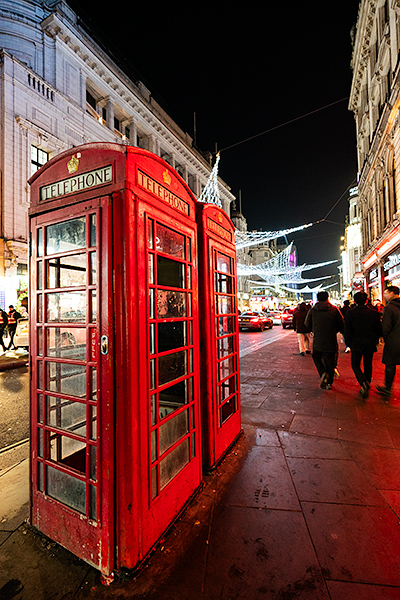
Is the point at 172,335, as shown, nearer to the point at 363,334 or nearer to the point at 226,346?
the point at 226,346

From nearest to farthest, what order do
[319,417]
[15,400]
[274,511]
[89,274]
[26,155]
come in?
[89,274] → [274,511] → [319,417] → [15,400] → [26,155]

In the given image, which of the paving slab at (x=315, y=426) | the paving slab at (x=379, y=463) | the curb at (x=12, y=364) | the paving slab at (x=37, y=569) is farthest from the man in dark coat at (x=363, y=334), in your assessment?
the curb at (x=12, y=364)

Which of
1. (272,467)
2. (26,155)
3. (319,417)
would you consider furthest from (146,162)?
(26,155)

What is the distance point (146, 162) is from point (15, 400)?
220 inches

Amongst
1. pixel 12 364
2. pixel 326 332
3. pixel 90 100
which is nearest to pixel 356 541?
pixel 326 332

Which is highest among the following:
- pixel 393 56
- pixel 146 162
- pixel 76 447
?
pixel 393 56

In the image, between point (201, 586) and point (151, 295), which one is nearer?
point (201, 586)

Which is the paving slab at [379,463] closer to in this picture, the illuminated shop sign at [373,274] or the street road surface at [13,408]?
the street road surface at [13,408]

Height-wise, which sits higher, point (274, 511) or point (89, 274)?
point (89, 274)

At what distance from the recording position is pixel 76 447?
2.66 m

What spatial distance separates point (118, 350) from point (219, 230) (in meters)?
1.98

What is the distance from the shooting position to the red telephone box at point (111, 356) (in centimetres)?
183

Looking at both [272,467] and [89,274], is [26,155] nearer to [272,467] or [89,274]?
[89,274]

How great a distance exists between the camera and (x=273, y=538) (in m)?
2.07
